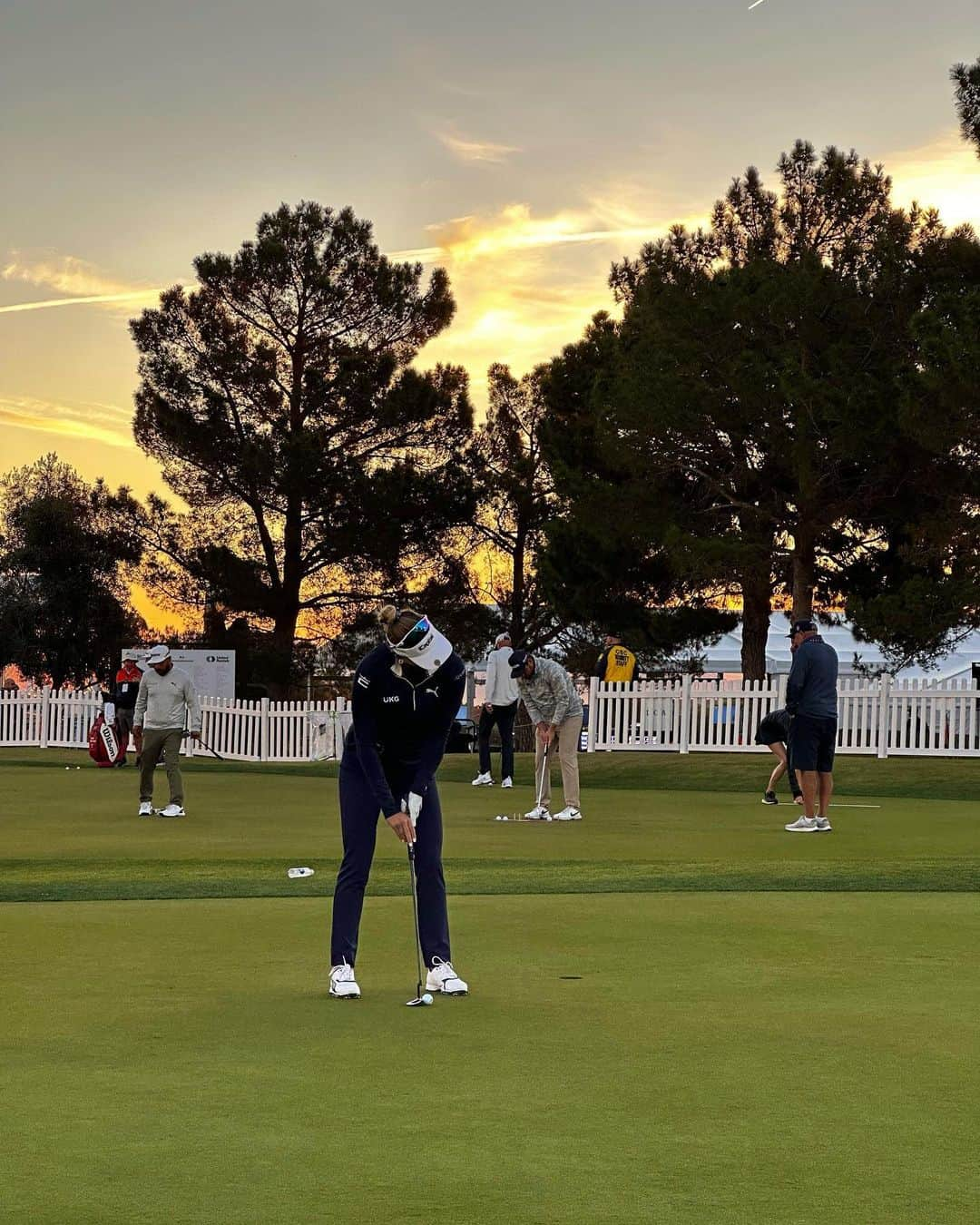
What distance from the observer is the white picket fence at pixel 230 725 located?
3488cm

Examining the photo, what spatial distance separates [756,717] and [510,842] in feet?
49.7

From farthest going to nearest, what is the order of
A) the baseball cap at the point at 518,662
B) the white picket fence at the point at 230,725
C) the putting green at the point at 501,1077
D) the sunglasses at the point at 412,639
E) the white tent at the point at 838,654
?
the white tent at the point at 838,654 < the white picket fence at the point at 230,725 < the baseball cap at the point at 518,662 < the sunglasses at the point at 412,639 < the putting green at the point at 501,1077

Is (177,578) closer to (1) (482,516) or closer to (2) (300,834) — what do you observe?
(1) (482,516)

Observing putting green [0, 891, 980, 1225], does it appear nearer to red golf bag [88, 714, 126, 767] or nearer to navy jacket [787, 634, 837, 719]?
navy jacket [787, 634, 837, 719]

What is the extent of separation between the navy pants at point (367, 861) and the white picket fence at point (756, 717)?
22.6 meters

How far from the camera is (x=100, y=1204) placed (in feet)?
14.3

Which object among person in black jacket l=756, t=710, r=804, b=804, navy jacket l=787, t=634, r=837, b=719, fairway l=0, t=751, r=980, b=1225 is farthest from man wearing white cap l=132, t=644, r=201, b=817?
person in black jacket l=756, t=710, r=804, b=804

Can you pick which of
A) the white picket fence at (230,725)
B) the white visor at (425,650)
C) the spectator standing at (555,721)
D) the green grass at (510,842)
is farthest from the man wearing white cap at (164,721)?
the white visor at (425,650)

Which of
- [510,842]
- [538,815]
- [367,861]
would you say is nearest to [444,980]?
[367,861]

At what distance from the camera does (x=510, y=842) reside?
54.7 ft

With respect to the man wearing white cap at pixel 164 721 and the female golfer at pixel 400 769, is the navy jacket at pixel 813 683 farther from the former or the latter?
the female golfer at pixel 400 769

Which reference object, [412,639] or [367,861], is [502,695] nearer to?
[367,861]

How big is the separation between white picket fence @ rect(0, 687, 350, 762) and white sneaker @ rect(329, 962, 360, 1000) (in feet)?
84.0

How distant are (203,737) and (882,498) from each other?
16.5m
